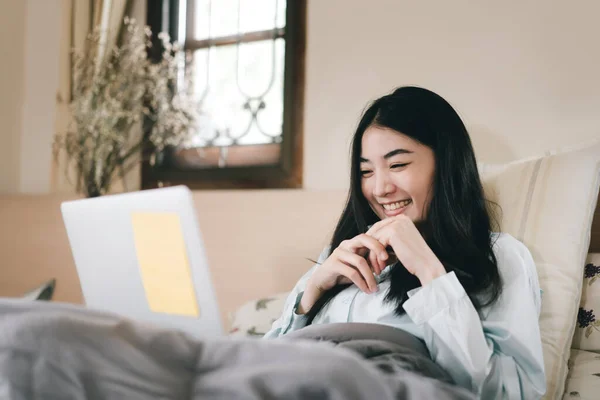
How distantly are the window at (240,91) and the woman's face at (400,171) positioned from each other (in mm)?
864

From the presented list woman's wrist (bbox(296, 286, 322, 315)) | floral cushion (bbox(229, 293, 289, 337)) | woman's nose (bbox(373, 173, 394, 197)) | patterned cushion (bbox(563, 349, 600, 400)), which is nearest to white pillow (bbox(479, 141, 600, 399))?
patterned cushion (bbox(563, 349, 600, 400))

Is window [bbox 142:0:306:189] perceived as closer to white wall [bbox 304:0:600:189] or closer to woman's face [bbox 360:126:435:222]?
white wall [bbox 304:0:600:189]

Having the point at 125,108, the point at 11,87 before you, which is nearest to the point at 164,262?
the point at 125,108

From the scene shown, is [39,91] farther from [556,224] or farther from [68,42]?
[556,224]

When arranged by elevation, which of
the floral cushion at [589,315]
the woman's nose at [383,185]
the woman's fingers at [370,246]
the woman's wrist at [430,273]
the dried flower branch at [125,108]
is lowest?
the floral cushion at [589,315]

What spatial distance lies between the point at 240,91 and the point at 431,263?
148cm

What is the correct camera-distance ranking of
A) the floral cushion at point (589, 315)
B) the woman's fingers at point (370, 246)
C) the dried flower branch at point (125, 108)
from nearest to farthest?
the woman's fingers at point (370, 246)
the floral cushion at point (589, 315)
the dried flower branch at point (125, 108)

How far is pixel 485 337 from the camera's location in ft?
3.05

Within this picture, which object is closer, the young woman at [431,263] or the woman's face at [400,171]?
the young woman at [431,263]

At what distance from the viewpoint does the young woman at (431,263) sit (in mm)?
892

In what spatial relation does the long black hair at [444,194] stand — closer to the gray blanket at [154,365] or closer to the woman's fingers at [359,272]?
the woman's fingers at [359,272]

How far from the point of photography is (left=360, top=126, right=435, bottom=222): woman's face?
1.14 meters

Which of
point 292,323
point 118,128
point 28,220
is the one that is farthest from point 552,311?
point 28,220

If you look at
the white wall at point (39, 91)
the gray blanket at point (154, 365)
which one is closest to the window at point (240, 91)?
the white wall at point (39, 91)
